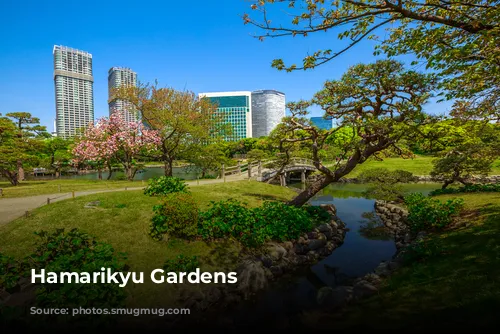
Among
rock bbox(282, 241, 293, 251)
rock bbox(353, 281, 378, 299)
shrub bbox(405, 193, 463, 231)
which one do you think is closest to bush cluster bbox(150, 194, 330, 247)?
rock bbox(282, 241, 293, 251)

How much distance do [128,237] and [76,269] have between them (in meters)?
2.88

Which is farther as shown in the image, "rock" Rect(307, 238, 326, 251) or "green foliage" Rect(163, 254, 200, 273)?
"rock" Rect(307, 238, 326, 251)

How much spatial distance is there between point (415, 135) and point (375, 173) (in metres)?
7.37

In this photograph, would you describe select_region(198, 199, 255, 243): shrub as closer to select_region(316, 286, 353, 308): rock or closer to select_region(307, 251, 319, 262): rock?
select_region(307, 251, 319, 262): rock

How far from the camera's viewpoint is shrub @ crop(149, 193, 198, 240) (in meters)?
9.63

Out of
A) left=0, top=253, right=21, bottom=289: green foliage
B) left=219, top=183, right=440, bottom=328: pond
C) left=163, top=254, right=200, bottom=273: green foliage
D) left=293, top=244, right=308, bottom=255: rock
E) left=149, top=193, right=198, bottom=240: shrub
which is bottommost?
left=219, top=183, right=440, bottom=328: pond

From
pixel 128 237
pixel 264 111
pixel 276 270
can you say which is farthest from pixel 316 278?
pixel 264 111

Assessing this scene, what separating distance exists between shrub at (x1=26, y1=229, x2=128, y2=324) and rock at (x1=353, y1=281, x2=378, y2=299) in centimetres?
602

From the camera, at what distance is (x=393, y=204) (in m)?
17.1

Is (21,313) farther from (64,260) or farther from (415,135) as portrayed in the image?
(415,135)

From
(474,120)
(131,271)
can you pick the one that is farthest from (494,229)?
(131,271)

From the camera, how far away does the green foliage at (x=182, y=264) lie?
26.2 ft

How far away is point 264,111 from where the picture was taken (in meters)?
180

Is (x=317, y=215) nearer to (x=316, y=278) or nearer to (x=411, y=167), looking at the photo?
(x=316, y=278)
